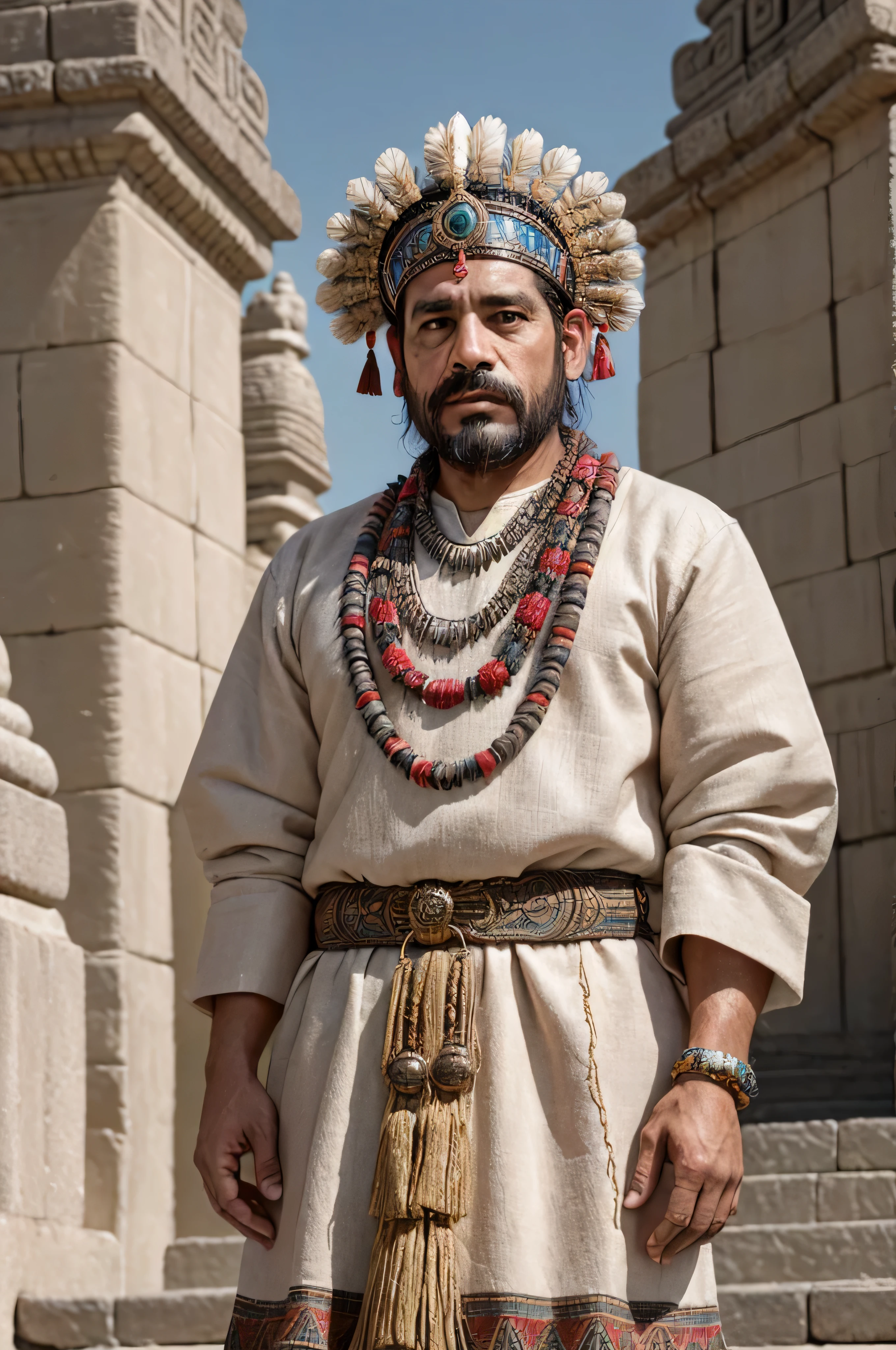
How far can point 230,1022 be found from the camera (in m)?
2.80

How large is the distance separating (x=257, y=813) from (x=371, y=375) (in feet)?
2.76

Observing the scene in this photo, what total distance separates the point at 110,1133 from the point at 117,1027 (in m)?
0.33

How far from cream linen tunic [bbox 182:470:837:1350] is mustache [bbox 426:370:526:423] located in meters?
0.20

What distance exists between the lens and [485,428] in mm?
2896

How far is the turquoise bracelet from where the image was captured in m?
2.48

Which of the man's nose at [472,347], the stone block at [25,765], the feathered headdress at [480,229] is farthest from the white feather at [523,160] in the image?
the stone block at [25,765]

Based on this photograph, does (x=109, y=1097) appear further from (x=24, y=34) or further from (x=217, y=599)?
(x=24, y=34)

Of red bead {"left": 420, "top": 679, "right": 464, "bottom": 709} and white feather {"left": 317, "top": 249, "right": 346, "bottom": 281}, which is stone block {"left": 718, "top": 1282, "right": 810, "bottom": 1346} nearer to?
red bead {"left": 420, "top": 679, "right": 464, "bottom": 709}

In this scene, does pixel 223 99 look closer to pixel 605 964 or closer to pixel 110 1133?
pixel 110 1133

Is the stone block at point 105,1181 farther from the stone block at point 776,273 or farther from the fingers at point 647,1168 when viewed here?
the stone block at point 776,273

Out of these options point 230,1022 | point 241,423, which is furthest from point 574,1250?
point 241,423

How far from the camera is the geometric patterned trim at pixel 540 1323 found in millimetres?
2398

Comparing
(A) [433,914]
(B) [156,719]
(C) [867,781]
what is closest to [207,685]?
(B) [156,719]

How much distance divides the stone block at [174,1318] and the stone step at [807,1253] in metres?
1.27
